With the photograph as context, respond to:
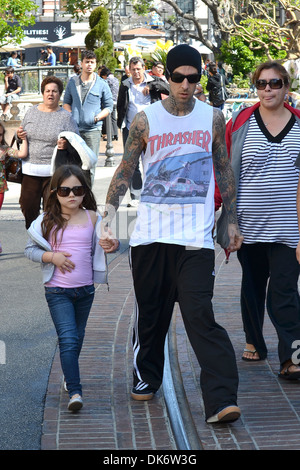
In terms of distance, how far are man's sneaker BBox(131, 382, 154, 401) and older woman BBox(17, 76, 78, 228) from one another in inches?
156

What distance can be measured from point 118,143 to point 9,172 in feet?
45.3

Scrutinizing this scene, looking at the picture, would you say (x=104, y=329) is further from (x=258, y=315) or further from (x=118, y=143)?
(x=118, y=143)

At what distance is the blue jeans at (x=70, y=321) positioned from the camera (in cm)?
474

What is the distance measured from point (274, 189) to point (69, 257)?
1.33 metres

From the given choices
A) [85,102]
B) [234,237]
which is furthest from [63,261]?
[85,102]

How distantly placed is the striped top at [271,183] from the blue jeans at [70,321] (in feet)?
3.72

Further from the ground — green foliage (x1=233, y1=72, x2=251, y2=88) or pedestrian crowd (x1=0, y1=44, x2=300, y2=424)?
pedestrian crowd (x1=0, y1=44, x2=300, y2=424)

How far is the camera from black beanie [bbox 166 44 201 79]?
4.60 m

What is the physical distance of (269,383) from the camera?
523cm

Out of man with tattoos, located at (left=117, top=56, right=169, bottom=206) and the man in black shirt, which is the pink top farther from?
the man in black shirt

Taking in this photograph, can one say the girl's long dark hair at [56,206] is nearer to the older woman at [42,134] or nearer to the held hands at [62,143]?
the held hands at [62,143]

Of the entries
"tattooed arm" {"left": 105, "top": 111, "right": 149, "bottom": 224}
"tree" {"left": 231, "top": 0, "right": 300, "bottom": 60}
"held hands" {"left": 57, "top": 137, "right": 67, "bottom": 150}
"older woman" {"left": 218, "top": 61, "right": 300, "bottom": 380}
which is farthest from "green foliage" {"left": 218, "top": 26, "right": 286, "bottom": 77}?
"tattooed arm" {"left": 105, "top": 111, "right": 149, "bottom": 224}

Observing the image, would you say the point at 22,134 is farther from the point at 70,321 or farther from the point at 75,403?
the point at 75,403

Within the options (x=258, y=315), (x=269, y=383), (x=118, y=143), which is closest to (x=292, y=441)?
(x=269, y=383)
